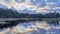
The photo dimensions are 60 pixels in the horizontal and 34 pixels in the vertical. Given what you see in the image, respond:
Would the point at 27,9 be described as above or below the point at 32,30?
above

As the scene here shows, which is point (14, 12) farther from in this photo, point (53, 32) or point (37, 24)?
point (53, 32)

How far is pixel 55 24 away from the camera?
2533 mm

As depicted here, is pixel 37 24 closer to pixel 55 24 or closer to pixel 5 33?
pixel 55 24

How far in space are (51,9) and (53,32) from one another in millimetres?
258

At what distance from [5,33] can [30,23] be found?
0.98ft

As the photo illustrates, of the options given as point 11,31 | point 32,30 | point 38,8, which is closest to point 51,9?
point 38,8

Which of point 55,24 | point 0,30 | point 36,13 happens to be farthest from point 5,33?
point 55,24

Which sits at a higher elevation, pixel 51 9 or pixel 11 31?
pixel 51 9

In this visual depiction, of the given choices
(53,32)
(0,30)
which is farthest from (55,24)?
(0,30)

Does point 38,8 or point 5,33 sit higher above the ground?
point 38,8

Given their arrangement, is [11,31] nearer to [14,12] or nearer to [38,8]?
[14,12]

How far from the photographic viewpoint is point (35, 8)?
8.32 ft

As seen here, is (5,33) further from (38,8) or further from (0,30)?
(38,8)

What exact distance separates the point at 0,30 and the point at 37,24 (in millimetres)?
418
